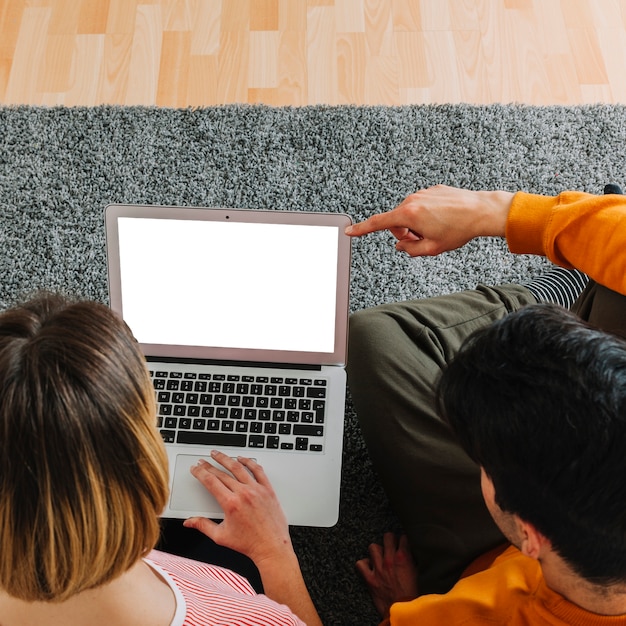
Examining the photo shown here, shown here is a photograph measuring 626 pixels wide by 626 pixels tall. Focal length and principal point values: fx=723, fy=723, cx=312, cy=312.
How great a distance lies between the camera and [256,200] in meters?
1.53

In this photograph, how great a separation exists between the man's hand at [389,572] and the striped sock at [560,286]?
1.62 ft

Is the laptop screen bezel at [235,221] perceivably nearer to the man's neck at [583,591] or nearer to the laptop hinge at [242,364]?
the laptop hinge at [242,364]

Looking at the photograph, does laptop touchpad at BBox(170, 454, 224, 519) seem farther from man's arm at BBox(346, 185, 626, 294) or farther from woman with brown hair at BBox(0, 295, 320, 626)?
man's arm at BBox(346, 185, 626, 294)

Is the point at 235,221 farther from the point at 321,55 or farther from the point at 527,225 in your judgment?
the point at 321,55

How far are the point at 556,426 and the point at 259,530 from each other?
0.48m

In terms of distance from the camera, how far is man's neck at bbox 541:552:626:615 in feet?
2.08

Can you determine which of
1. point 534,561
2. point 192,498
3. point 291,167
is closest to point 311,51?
point 291,167

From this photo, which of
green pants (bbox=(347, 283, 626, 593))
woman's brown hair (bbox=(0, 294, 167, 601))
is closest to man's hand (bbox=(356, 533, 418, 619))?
green pants (bbox=(347, 283, 626, 593))

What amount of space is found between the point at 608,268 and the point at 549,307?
278 millimetres

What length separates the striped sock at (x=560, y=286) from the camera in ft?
4.26

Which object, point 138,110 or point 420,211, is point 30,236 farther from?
point 420,211

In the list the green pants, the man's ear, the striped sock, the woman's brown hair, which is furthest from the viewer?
the striped sock

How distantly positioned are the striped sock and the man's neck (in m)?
0.69

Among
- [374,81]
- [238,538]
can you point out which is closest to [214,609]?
[238,538]
